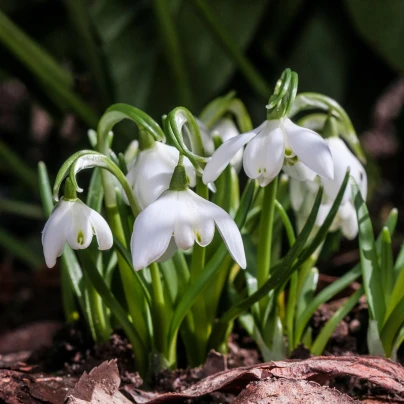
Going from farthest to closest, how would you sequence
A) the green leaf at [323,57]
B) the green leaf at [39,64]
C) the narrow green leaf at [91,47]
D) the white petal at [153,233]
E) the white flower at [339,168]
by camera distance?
the green leaf at [323,57] → the narrow green leaf at [91,47] → the green leaf at [39,64] → the white flower at [339,168] → the white petal at [153,233]

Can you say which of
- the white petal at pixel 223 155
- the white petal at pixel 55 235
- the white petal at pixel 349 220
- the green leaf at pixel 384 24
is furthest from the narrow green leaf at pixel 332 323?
the green leaf at pixel 384 24

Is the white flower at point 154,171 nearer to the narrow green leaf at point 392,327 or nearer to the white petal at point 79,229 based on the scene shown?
the white petal at point 79,229

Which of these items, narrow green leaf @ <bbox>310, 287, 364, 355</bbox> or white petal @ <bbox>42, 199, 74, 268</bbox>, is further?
narrow green leaf @ <bbox>310, 287, 364, 355</bbox>

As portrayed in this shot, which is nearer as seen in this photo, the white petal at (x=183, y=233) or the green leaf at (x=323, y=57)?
the white petal at (x=183, y=233)

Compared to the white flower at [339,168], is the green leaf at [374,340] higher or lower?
lower

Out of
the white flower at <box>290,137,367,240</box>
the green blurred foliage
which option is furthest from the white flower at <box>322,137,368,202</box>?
the green blurred foliage

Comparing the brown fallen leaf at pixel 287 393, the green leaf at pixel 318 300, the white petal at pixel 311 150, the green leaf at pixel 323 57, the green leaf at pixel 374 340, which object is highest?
the green leaf at pixel 323 57

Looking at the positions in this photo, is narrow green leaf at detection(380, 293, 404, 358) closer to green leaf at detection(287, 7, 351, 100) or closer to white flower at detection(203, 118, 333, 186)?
white flower at detection(203, 118, 333, 186)
